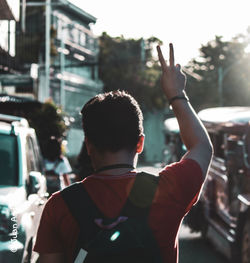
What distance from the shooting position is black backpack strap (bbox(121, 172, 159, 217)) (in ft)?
8.42

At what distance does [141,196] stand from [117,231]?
0.16 meters

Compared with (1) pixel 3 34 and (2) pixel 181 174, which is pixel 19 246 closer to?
(2) pixel 181 174

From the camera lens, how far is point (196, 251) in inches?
420

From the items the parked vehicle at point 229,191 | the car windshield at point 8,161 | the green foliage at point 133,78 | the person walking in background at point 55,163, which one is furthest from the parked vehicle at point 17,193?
the green foliage at point 133,78

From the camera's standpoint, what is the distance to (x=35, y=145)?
8.42 m

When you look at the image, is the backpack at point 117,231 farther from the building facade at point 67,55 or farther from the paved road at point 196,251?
the building facade at point 67,55

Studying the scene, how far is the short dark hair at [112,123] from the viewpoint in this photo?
268cm

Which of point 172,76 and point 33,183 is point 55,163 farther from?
point 172,76

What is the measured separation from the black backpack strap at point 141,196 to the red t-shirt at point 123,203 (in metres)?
0.02

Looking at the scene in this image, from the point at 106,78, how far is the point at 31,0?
15.3 metres

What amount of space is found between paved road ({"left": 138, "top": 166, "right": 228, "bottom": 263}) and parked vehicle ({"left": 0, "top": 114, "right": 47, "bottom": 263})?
314cm

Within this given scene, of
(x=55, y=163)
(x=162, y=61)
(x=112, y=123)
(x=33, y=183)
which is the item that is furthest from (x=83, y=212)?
(x=55, y=163)

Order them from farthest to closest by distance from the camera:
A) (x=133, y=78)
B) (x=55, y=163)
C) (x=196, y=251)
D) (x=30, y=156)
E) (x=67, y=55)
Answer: (x=133, y=78) < (x=67, y=55) < (x=55, y=163) < (x=196, y=251) < (x=30, y=156)

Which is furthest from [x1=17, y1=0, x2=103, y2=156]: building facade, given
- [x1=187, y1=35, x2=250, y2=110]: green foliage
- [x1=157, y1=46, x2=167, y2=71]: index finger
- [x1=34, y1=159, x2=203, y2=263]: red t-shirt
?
[x1=34, y1=159, x2=203, y2=263]: red t-shirt
